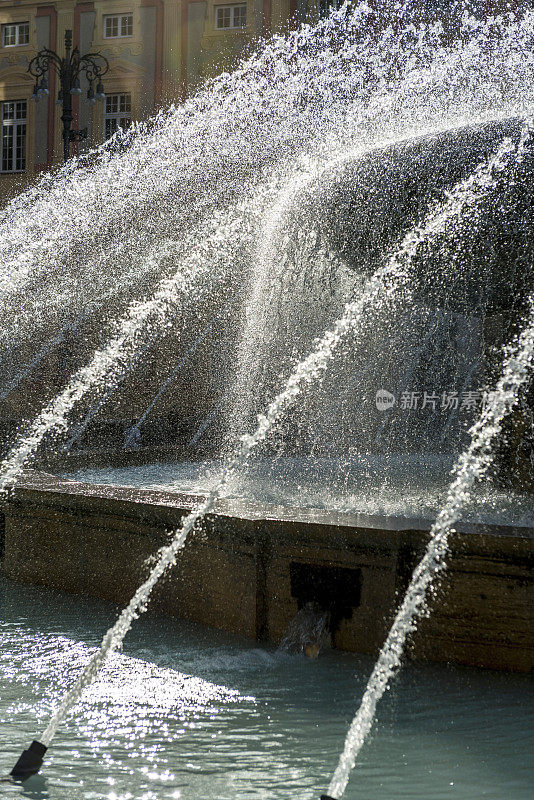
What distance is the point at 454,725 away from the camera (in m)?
2.79

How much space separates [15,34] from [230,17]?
7484 millimetres

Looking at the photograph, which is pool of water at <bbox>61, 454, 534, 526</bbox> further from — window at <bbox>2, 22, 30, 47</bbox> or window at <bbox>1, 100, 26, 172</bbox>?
window at <bbox>2, 22, 30, 47</bbox>

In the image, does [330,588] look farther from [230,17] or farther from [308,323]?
[230,17]

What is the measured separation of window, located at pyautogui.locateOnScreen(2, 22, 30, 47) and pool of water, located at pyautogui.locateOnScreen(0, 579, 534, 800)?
98.0 ft

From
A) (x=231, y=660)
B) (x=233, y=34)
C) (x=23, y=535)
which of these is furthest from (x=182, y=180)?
(x=231, y=660)

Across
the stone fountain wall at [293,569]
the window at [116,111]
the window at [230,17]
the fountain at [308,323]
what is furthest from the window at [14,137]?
the stone fountain wall at [293,569]

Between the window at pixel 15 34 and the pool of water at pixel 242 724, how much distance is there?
1176 inches

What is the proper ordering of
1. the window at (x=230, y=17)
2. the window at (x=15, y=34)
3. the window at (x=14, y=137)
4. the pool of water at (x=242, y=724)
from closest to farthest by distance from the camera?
1. the pool of water at (x=242, y=724)
2. the window at (x=230, y=17)
3. the window at (x=14, y=137)
4. the window at (x=15, y=34)

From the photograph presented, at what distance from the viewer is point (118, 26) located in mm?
29000

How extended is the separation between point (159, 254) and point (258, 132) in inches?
149

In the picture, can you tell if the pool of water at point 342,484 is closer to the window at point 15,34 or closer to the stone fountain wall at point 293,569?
the stone fountain wall at point 293,569

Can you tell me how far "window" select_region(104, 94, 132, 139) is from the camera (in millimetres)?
28397

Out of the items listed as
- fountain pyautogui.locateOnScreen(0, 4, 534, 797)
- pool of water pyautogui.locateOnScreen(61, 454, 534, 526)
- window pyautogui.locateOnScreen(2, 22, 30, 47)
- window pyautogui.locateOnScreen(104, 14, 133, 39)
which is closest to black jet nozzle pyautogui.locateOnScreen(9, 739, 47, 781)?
fountain pyautogui.locateOnScreen(0, 4, 534, 797)

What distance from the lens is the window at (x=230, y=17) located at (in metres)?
27.6
